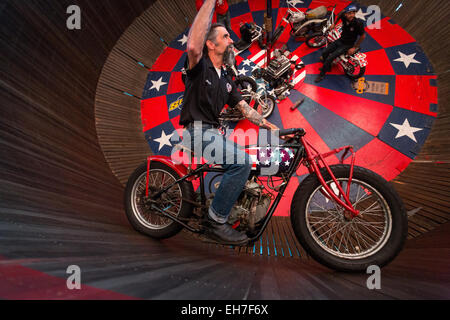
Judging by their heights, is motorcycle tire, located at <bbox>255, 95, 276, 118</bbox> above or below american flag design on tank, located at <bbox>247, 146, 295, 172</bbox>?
above

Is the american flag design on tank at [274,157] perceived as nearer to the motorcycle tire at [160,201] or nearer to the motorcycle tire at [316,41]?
the motorcycle tire at [160,201]

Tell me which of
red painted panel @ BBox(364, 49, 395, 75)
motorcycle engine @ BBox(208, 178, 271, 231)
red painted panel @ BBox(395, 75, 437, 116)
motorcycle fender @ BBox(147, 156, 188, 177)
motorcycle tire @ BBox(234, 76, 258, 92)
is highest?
red painted panel @ BBox(364, 49, 395, 75)

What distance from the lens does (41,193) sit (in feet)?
6.52

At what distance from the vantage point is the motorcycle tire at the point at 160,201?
1985 mm

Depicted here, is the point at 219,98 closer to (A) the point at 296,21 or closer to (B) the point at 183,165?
(B) the point at 183,165

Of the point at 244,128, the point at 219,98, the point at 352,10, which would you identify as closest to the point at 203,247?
the point at 219,98

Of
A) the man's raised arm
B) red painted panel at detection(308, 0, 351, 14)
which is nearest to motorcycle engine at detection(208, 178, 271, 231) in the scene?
the man's raised arm

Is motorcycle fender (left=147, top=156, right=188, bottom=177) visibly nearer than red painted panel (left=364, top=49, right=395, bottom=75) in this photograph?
Yes

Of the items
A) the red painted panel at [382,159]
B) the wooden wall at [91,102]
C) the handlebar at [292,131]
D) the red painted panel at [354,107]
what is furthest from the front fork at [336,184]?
the red painted panel at [354,107]

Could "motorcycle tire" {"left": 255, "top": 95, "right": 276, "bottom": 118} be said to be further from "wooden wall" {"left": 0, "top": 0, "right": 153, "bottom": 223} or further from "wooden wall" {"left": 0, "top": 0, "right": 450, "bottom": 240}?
"wooden wall" {"left": 0, "top": 0, "right": 153, "bottom": 223}

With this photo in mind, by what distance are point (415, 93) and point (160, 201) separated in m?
Result: 4.73

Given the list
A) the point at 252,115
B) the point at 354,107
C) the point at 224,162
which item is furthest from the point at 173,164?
the point at 354,107

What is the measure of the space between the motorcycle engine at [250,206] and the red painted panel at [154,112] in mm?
2887

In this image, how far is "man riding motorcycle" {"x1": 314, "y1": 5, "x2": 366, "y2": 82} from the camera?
3604 millimetres
